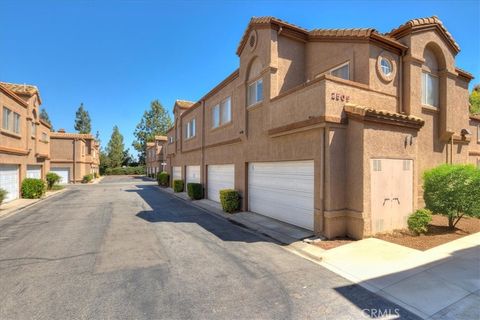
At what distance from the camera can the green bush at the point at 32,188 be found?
64.4ft

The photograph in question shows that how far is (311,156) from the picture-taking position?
8758 mm

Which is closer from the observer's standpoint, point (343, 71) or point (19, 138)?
point (343, 71)

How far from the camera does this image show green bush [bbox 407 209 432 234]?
8.12m

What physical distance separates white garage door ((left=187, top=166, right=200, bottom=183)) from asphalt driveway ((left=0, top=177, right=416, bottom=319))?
11283mm

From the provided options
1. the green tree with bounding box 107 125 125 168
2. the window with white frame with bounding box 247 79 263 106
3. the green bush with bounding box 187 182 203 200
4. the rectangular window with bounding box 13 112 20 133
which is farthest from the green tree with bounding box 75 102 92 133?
the window with white frame with bounding box 247 79 263 106

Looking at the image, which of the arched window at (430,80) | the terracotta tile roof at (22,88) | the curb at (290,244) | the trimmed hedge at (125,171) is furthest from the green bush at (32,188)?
the trimmed hedge at (125,171)

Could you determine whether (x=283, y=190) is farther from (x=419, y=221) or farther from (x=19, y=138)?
(x=19, y=138)

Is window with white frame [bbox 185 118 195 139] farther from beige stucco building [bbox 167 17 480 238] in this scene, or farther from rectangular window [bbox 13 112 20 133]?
rectangular window [bbox 13 112 20 133]

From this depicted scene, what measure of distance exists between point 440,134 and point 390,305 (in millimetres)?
10368

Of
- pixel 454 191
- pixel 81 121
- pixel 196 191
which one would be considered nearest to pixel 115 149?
pixel 81 121

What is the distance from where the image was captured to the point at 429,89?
11602 millimetres

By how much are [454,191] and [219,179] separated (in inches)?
470

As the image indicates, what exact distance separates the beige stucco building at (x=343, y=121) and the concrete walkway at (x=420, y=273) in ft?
4.14

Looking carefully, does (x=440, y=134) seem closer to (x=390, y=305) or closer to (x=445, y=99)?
(x=445, y=99)
